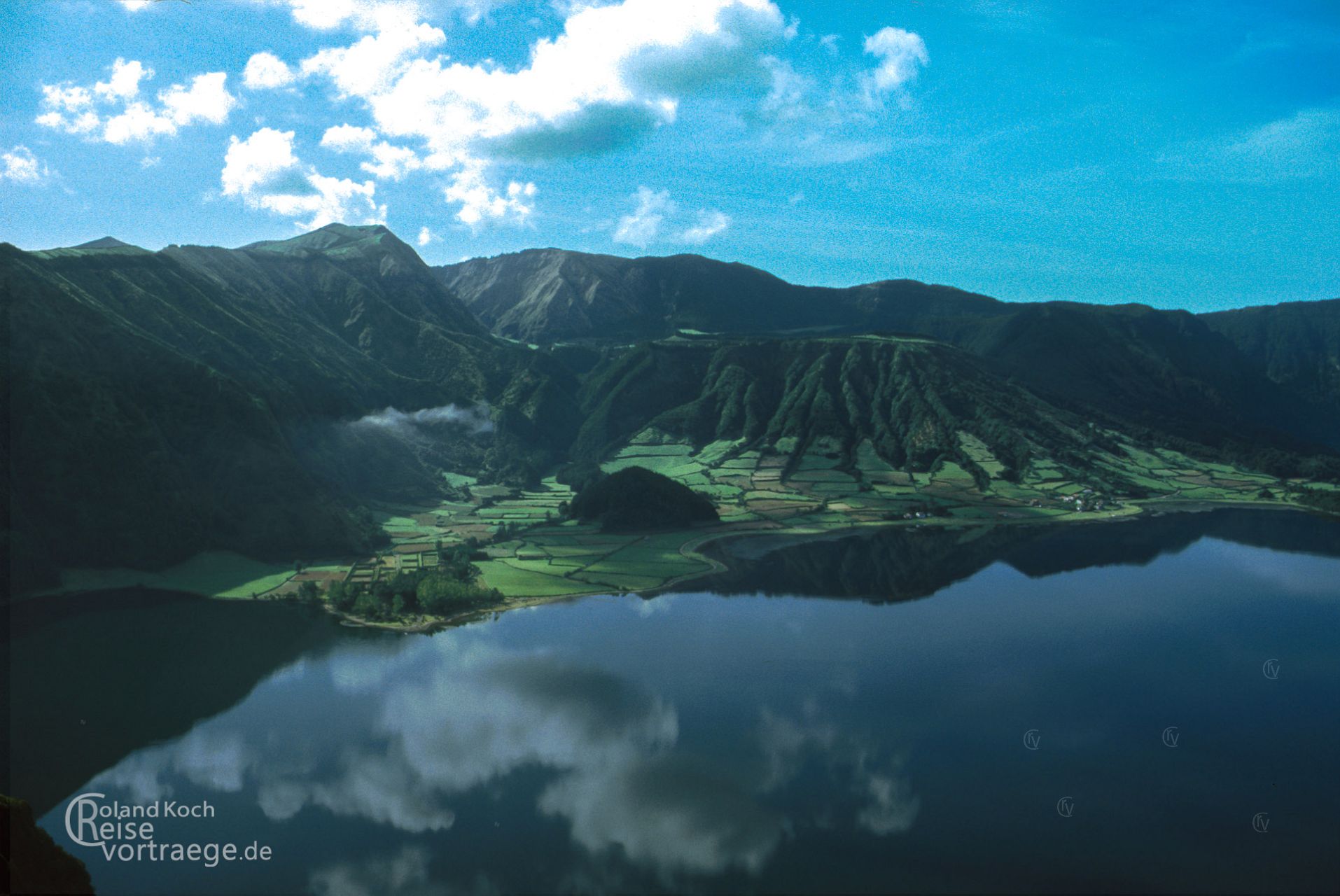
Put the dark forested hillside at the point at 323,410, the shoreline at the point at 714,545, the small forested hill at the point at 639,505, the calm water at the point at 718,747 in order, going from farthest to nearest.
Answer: the small forested hill at the point at 639,505 → the dark forested hillside at the point at 323,410 → the shoreline at the point at 714,545 → the calm water at the point at 718,747

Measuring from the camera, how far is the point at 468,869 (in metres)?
31.9

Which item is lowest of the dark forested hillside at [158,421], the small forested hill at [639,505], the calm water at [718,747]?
the calm water at [718,747]

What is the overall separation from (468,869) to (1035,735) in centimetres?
3076

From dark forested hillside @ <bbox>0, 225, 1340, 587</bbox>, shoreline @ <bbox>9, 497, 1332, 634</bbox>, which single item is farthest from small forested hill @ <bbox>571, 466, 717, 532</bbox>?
dark forested hillside @ <bbox>0, 225, 1340, 587</bbox>

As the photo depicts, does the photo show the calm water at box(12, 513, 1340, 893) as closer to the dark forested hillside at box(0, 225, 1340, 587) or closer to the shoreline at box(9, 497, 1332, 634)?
the shoreline at box(9, 497, 1332, 634)

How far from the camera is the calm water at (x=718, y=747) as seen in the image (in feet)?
107

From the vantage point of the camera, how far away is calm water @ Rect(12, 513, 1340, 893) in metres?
32.5

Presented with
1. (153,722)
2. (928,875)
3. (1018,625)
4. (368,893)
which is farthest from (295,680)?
(1018,625)

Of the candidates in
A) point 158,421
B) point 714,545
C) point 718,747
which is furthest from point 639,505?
point 718,747

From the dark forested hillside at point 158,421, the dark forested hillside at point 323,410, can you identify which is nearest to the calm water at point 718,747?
the dark forested hillside at point 158,421

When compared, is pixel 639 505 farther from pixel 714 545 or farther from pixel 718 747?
pixel 718 747

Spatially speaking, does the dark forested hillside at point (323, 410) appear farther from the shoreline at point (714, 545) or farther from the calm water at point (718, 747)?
the calm water at point (718, 747)

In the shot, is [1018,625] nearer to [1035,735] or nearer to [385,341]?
[1035,735]

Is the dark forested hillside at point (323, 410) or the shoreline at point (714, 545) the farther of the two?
the dark forested hillside at point (323, 410)
